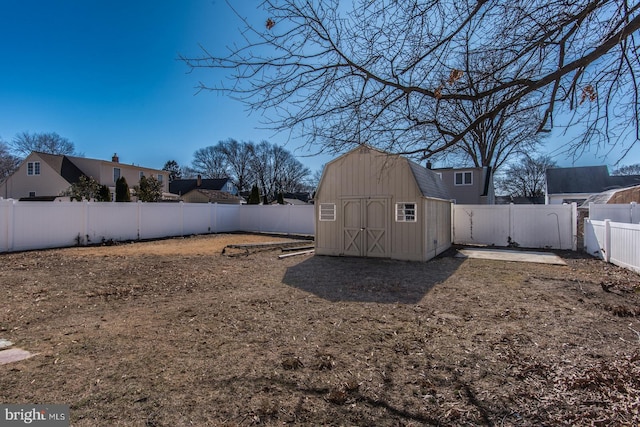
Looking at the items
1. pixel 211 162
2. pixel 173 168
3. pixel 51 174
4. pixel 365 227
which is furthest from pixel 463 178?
pixel 173 168

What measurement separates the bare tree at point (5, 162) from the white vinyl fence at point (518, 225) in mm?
41179

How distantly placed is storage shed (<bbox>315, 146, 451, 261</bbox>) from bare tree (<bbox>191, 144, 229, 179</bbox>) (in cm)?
4386

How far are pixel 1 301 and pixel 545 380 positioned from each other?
7.24 metres

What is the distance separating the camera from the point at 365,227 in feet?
32.8

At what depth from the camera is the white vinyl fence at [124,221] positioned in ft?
35.9

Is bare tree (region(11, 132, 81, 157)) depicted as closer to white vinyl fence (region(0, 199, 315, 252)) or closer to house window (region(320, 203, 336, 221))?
white vinyl fence (region(0, 199, 315, 252))

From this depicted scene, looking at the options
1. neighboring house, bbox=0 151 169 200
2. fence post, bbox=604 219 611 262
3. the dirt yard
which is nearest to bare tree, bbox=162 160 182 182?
neighboring house, bbox=0 151 169 200

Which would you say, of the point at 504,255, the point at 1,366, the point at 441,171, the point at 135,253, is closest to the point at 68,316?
the point at 1,366

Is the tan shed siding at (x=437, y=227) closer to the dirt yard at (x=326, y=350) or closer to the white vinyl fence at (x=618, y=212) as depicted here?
the dirt yard at (x=326, y=350)

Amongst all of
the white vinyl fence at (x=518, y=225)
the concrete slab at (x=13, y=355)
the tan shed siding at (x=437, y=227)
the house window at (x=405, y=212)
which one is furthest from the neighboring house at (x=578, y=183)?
the concrete slab at (x=13, y=355)

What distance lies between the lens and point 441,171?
2319cm

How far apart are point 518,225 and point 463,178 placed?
10.7 metres

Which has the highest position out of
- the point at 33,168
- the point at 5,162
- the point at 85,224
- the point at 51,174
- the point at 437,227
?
the point at 5,162

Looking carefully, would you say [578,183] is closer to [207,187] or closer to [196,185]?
[207,187]
